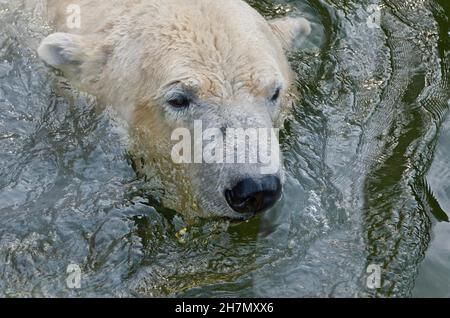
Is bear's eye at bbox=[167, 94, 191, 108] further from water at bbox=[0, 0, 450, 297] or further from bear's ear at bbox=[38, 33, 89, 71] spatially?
bear's ear at bbox=[38, 33, 89, 71]

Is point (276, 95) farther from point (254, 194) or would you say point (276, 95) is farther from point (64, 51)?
point (64, 51)

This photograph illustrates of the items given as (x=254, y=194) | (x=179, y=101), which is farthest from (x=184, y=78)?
(x=254, y=194)

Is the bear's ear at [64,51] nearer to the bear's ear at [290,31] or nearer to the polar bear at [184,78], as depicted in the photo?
the polar bear at [184,78]

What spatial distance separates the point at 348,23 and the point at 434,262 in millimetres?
2943

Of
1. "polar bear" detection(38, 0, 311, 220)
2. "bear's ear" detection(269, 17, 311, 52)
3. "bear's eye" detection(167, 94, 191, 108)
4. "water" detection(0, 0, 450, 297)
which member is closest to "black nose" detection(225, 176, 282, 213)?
"polar bear" detection(38, 0, 311, 220)

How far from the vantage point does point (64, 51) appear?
5008 mm

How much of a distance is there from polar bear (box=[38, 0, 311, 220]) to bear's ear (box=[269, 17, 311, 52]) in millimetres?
366

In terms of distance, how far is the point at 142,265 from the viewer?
14.9ft

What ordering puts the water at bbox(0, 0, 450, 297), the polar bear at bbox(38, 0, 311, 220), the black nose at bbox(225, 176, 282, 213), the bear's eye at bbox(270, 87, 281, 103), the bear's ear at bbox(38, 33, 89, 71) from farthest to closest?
1. the bear's ear at bbox(38, 33, 89, 71)
2. the bear's eye at bbox(270, 87, 281, 103)
3. the water at bbox(0, 0, 450, 297)
4. the polar bear at bbox(38, 0, 311, 220)
5. the black nose at bbox(225, 176, 282, 213)

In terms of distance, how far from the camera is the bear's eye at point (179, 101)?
4.53 m

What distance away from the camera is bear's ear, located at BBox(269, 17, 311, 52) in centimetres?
565

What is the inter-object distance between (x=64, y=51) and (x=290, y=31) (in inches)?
69.8

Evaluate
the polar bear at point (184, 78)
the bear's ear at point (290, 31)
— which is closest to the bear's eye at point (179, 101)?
the polar bear at point (184, 78)
